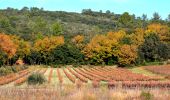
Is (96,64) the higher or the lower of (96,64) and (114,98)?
the lower

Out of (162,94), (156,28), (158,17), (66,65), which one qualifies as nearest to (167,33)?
(156,28)

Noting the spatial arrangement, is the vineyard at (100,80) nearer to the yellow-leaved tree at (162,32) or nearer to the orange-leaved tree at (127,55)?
the orange-leaved tree at (127,55)

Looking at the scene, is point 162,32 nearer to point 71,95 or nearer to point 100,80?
point 100,80

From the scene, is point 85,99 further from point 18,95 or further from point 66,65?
point 66,65

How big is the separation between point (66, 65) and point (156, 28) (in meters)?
30.9

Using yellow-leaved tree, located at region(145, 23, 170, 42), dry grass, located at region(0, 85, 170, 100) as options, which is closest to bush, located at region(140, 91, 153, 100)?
dry grass, located at region(0, 85, 170, 100)

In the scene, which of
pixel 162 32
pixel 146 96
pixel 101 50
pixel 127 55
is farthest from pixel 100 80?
pixel 162 32

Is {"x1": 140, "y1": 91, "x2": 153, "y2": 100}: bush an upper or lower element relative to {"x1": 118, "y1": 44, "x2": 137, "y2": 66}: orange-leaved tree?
upper

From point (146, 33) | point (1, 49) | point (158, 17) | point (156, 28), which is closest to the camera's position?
point (1, 49)

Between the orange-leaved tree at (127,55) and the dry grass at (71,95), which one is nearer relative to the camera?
the dry grass at (71,95)

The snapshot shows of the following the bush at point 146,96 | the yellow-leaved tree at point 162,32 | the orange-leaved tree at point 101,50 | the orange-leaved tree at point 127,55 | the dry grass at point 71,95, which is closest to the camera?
the dry grass at point 71,95

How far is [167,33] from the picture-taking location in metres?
120

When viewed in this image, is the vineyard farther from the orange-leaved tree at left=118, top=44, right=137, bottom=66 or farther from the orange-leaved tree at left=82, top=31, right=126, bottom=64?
the orange-leaved tree at left=82, top=31, right=126, bottom=64

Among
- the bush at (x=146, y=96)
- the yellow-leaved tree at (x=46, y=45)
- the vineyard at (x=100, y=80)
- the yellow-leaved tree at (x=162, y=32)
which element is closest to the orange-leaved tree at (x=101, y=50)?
the yellow-leaved tree at (x=46, y=45)
